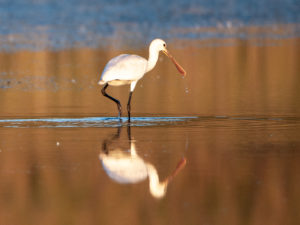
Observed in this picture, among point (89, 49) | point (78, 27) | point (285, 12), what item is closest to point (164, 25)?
point (78, 27)

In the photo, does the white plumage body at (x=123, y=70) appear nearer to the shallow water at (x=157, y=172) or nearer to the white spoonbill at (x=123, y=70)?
the white spoonbill at (x=123, y=70)

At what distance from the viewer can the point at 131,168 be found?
8.41 meters

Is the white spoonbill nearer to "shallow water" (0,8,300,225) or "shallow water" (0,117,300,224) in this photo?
"shallow water" (0,8,300,225)

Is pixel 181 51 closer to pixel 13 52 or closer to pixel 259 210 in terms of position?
pixel 13 52

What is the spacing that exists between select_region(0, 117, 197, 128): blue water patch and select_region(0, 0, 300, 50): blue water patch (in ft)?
49.3

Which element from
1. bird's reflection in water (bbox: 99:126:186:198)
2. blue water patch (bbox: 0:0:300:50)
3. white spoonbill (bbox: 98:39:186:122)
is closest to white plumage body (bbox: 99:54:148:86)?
white spoonbill (bbox: 98:39:186:122)

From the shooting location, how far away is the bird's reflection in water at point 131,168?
302 inches

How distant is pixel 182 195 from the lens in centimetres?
729

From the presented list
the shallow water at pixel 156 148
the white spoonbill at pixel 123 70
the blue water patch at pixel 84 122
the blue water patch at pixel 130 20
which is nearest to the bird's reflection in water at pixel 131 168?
the shallow water at pixel 156 148

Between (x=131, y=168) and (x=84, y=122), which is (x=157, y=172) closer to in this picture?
(x=131, y=168)

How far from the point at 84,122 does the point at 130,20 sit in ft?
88.7

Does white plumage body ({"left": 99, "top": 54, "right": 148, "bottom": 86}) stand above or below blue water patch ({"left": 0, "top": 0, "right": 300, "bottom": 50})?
below

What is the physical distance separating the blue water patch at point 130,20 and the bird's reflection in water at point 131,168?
59.8ft

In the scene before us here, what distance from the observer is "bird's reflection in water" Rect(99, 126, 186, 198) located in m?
7.66
